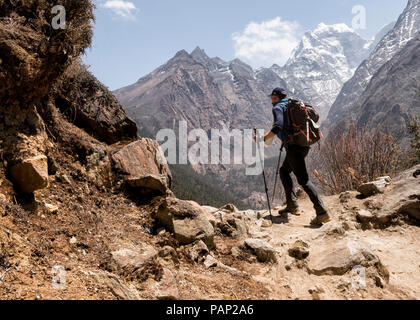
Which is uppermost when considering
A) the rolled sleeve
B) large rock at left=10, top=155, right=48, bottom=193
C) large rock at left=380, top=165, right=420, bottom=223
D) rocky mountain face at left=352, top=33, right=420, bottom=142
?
rocky mountain face at left=352, top=33, right=420, bottom=142

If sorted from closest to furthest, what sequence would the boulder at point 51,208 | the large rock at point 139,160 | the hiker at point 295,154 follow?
the boulder at point 51,208 → the large rock at point 139,160 → the hiker at point 295,154

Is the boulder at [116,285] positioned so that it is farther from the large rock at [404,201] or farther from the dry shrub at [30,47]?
the large rock at [404,201]

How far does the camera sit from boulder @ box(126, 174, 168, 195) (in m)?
4.81

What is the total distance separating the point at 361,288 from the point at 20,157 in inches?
164

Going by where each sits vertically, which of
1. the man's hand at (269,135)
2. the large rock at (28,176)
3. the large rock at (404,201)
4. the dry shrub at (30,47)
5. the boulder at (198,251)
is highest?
the dry shrub at (30,47)

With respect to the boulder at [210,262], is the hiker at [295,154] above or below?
above

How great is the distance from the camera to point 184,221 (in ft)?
13.8

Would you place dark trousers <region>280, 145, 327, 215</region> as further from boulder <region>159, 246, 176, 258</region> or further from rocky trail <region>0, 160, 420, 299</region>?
boulder <region>159, 246, 176, 258</region>

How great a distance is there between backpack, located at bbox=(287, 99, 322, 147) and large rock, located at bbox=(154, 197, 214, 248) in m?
2.65

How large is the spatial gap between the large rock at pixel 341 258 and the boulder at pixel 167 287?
1.96 meters

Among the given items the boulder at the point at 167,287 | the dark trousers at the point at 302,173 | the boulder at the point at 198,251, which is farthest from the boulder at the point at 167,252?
the dark trousers at the point at 302,173

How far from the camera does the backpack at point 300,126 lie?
5.71 metres

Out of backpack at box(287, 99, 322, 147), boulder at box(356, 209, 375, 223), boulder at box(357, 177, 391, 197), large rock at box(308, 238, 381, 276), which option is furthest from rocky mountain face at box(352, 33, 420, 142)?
large rock at box(308, 238, 381, 276)

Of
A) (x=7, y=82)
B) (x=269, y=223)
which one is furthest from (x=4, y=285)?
(x=269, y=223)
